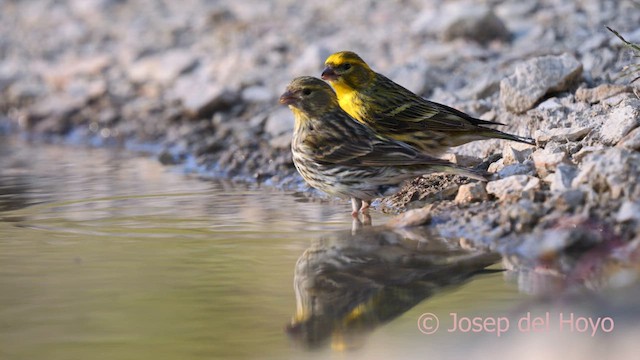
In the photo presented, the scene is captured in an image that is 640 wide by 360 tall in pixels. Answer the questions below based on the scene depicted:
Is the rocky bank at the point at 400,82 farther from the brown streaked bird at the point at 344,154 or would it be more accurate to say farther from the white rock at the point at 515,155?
the brown streaked bird at the point at 344,154

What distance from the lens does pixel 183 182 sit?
9.14 m

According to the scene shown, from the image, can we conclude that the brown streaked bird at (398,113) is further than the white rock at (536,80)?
No

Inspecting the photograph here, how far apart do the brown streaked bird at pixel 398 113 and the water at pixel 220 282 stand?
2.22 feet

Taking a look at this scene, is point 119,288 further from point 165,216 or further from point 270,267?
point 165,216

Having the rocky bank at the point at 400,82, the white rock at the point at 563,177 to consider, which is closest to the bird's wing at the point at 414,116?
the rocky bank at the point at 400,82

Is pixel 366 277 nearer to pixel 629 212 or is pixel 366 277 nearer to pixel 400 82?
pixel 629 212

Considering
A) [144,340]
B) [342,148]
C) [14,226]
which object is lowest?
[144,340]

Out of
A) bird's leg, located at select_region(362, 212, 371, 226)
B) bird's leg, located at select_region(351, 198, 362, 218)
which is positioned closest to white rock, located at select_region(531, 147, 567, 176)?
bird's leg, located at select_region(362, 212, 371, 226)

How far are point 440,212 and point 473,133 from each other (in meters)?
1.11

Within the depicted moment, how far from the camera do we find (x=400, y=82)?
9922mm

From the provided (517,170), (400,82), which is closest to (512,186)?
(517,170)

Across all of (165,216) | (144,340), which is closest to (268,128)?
(165,216)

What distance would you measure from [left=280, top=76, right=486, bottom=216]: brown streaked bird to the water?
23cm

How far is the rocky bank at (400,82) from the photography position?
5.85 meters
